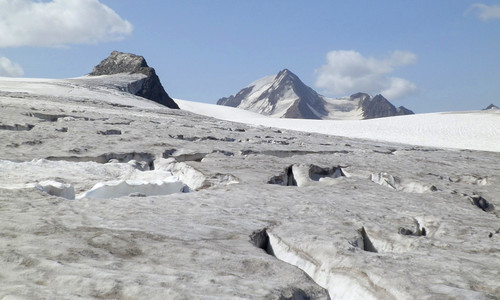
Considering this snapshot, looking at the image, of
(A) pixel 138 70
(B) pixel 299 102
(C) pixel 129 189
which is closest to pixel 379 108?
(B) pixel 299 102

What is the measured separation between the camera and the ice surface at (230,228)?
2225mm

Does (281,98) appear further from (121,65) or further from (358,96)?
(121,65)

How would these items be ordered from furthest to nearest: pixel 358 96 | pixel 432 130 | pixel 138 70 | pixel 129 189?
1. pixel 358 96
2. pixel 138 70
3. pixel 432 130
4. pixel 129 189

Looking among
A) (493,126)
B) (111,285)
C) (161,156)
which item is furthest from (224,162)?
(493,126)

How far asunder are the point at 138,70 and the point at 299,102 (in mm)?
54648

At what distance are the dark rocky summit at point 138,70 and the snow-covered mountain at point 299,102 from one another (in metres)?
47.3

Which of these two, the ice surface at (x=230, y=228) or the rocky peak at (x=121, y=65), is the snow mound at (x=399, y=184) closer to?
the ice surface at (x=230, y=228)

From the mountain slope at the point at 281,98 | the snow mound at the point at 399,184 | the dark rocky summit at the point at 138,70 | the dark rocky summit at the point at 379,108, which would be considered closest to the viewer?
the snow mound at the point at 399,184

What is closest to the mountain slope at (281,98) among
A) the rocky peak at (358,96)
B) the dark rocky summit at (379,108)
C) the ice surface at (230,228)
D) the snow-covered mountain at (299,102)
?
the snow-covered mountain at (299,102)

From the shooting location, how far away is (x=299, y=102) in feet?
282

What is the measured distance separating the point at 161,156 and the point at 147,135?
146cm

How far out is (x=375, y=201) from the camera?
178 inches

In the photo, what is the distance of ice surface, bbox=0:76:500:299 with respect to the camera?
2.22m

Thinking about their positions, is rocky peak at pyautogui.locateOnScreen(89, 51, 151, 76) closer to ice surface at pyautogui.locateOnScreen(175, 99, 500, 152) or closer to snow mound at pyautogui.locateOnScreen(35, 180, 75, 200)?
ice surface at pyautogui.locateOnScreen(175, 99, 500, 152)
